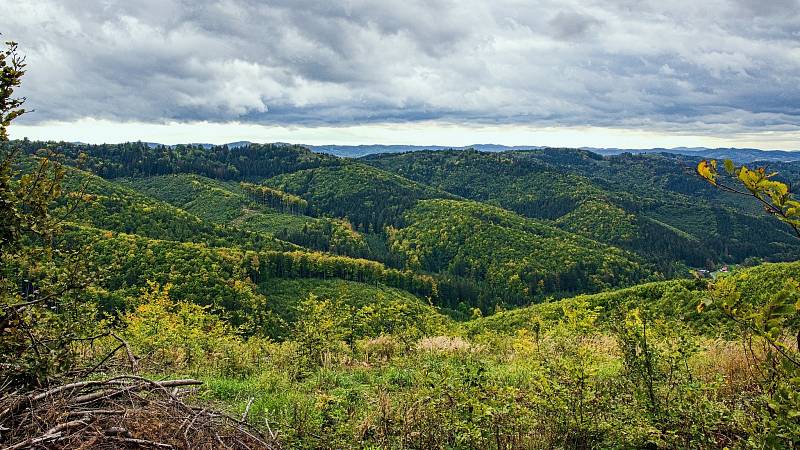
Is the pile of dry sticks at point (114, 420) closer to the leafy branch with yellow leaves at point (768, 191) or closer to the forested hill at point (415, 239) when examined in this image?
the leafy branch with yellow leaves at point (768, 191)

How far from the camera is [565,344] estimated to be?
7867 mm

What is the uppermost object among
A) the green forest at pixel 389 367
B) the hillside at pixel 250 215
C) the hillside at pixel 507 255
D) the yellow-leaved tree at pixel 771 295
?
the yellow-leaved tree at pixel 771 295

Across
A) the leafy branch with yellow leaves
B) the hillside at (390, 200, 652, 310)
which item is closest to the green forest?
the leafy branch with yellow leaves

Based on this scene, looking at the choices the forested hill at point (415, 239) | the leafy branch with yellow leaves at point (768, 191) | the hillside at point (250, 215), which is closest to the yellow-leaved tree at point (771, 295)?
the leafy branch with yellow leaves at point (768, 191)

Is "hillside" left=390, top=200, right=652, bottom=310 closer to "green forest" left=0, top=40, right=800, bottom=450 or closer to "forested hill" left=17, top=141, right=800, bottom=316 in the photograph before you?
"forested hill" left=17, top=141, right=800, bottom=316

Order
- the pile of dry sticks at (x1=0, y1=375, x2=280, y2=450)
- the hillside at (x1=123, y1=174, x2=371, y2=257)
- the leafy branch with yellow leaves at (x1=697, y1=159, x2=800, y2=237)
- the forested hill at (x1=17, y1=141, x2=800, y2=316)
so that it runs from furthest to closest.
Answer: the hillside at (x1=123, y1=174, x2=371, y2=257) → the forested hill at (x1=17, y1=141, x2=800, y2=316) → the pile of dry sticks at (x1=0, y1=375, x2=280, y2=450) → the leafy branch with yellow leaves at (x1=697, y1=159, x2=800, y2=237)

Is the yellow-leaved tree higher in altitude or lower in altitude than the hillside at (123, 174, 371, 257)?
higher

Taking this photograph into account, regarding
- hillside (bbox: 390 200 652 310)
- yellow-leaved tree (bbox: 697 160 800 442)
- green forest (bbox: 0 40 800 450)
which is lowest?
hillside (bbox: 390 200 652 310)

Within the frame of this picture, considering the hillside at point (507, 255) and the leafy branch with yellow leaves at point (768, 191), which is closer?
the leafy branch with yellow leaves at point (768, 191)

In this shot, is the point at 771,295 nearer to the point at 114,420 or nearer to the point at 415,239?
the point at 114,420

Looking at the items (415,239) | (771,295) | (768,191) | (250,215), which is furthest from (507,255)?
(768,191)

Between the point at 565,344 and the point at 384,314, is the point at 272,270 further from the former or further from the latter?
the point at 565,344

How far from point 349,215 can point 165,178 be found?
76747 millimetres

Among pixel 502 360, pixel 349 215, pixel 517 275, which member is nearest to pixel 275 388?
pixel 502 360
